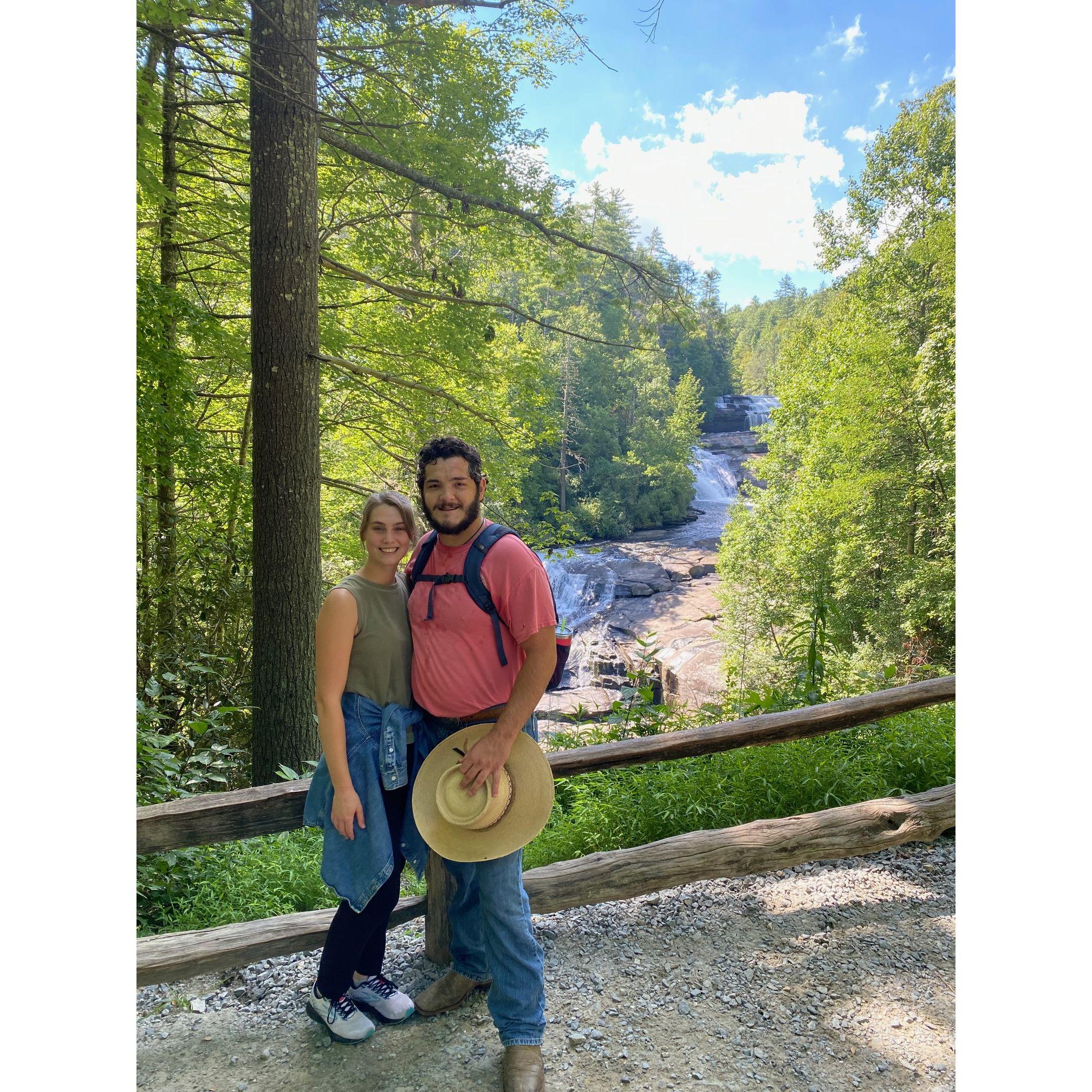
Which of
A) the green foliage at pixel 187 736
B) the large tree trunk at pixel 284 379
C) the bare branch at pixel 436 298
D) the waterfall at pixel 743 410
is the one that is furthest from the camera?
the waterfall at pixel 743 410

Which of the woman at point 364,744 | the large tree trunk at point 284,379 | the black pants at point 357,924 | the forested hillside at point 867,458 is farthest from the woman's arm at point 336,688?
the forested hillside at point 867,458

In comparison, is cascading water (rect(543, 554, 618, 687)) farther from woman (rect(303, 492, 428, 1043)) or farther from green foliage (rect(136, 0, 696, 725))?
woman (rect(303, 492, 428, 1043))

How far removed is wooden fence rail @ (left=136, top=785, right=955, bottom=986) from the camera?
67.5 inches

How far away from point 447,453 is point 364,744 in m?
0.71

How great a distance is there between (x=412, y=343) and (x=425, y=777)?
3961 mm

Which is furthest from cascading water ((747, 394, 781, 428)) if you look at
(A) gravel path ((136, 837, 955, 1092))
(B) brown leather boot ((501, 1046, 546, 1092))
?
(B) brown leather boot ((501, 1046, 546, 1092))

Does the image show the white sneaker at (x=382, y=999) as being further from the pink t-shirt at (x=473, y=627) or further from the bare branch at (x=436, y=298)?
the bare branch at (x=436, y=298)

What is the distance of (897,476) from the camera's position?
904cm

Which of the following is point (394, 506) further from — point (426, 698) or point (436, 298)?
point (436, 298)

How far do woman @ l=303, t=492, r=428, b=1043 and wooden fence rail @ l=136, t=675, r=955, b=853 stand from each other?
30 cm

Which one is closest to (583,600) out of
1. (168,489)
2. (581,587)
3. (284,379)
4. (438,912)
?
(581,587)

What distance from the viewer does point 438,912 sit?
2.03 metres

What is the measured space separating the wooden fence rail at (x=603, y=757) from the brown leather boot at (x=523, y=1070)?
828 millimetres

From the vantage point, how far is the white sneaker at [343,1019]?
5.63 ft
